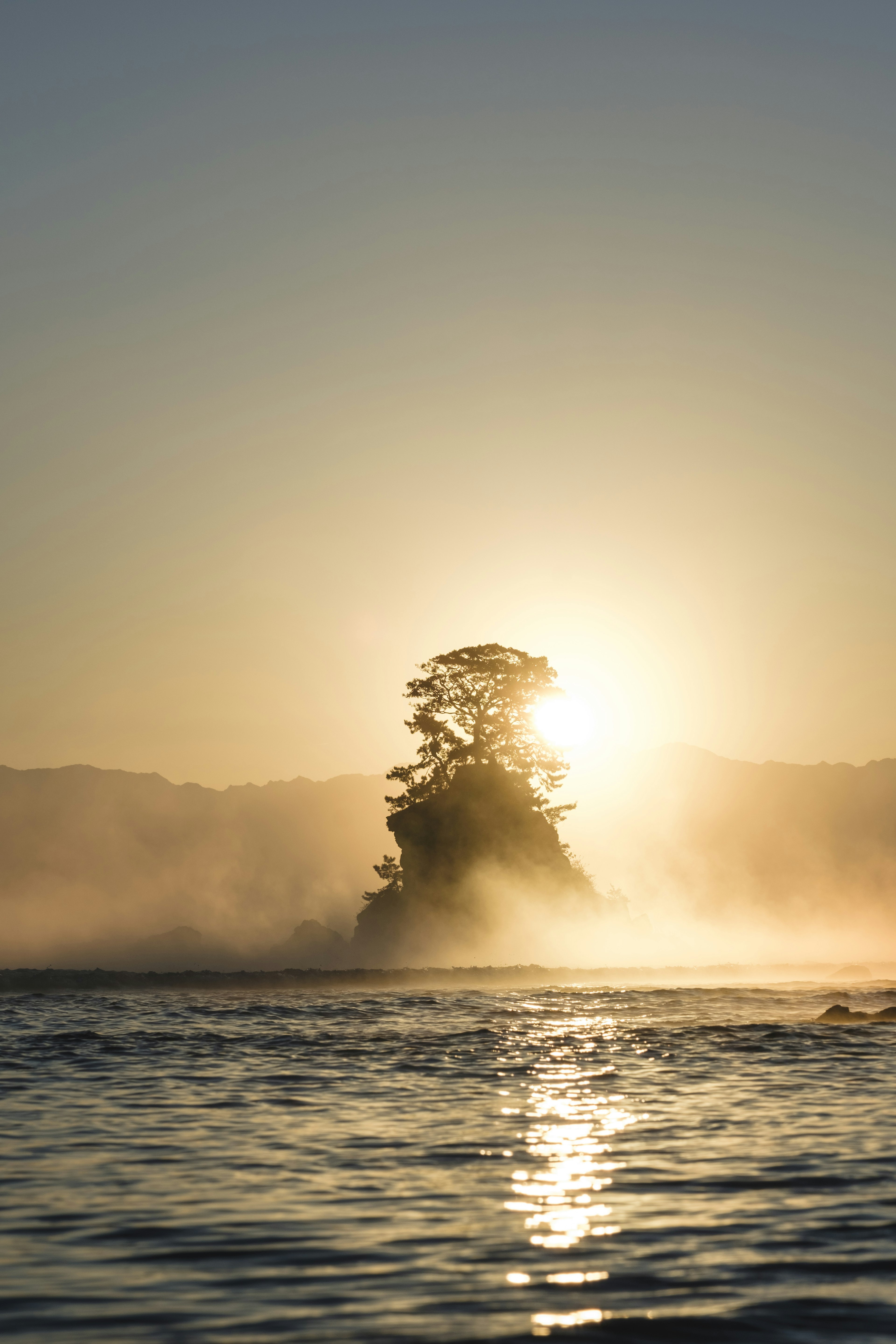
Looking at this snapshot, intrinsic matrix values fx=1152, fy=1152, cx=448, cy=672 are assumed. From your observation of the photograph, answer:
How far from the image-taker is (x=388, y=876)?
2611 inches

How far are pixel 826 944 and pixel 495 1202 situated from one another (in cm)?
10077

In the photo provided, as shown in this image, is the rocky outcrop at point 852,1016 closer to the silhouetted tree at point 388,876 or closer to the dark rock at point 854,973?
the dark rock at point 854,973

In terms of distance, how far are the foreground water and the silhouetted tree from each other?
4183cm

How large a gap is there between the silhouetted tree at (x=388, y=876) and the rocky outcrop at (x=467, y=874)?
1.07ft

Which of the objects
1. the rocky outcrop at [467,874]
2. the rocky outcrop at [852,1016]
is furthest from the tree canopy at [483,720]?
the rocky outcrop at [852,1016]

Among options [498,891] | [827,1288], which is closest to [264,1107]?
[827,1288]

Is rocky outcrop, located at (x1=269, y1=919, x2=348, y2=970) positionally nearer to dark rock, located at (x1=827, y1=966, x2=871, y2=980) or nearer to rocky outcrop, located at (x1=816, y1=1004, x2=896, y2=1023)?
dark rock, located at (x1=827, y1=966, x2=871, y2=980)

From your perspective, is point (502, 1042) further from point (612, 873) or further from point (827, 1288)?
point (612, 873)

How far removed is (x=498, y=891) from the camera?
63.7m

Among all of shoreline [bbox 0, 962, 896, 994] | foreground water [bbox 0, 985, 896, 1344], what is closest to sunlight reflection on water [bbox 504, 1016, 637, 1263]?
foreground water [bbox 0, 985, 896, 1344]

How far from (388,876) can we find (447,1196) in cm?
5624

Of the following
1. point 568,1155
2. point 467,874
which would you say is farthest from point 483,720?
point 568,1155

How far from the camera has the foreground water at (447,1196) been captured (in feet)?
23.8

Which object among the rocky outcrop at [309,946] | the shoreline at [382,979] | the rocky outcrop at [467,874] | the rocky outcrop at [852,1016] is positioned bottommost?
the rocky outcrop at [852,1016]
